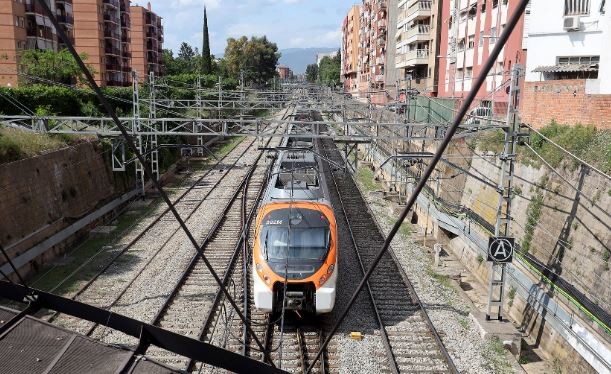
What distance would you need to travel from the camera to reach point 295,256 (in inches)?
420

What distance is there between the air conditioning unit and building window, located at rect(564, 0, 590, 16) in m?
0.37

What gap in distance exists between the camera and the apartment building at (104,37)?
4941 cm

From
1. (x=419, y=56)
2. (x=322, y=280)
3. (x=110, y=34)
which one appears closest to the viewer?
(x=322, y=280)

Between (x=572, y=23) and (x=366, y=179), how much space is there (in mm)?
12753

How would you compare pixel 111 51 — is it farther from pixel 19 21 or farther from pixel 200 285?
pixel 200 285

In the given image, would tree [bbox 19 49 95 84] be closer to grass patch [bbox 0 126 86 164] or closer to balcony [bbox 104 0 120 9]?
grass patch [bbox 0 126 86 164]

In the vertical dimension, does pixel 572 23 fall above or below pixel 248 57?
below

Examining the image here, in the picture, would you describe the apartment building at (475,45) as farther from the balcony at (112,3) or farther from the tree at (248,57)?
the tree at (248,57)

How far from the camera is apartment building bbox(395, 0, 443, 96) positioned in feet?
128

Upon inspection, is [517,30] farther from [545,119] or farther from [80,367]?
[80,367]

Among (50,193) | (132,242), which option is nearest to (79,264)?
(132,242)

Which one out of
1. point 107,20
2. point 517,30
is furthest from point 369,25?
point 517,30

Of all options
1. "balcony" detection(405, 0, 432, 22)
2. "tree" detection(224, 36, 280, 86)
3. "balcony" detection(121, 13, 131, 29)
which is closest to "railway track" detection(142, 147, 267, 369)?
"balcony" detection(405, 0, 432, 22)

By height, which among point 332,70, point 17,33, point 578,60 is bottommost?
point 578,60
